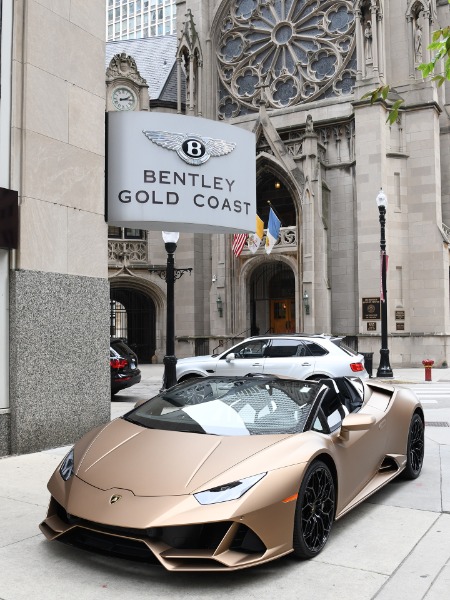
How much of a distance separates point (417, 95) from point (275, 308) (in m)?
11.4

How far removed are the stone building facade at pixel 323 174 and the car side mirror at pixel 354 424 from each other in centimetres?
2036

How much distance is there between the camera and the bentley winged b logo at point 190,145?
9523 mm

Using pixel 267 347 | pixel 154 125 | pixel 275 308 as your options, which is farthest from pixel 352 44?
pixel 154 125

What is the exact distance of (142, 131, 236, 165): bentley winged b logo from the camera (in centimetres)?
952

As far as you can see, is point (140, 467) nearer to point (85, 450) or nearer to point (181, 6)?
point (85, 450)

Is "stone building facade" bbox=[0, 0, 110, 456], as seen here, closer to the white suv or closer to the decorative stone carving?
the white suv

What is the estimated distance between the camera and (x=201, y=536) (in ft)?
12.2

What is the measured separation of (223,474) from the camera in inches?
158

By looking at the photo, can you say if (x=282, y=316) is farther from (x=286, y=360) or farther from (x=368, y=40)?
(x=286, y=360)

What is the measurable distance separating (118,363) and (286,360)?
153 inches

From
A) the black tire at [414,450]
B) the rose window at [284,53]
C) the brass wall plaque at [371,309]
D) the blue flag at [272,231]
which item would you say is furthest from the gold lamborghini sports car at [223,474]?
the rose window at [284,53]

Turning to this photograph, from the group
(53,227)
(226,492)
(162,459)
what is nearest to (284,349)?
(53,227)

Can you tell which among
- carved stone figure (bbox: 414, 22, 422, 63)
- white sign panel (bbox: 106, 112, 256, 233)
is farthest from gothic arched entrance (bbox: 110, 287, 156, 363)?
white sign panel (bbox: 106, 112, 256, 233)

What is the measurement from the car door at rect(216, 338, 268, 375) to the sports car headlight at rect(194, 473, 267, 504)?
9.27m
